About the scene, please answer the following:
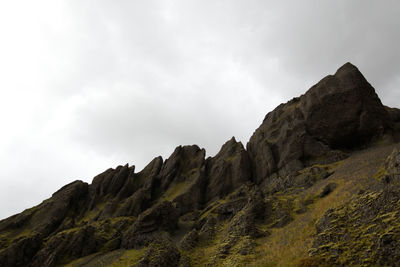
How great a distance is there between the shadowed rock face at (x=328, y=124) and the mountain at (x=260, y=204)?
32cm

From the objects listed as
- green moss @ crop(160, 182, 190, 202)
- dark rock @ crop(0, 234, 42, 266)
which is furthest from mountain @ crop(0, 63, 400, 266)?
green moss @ crop(160, 182, 190, 202)

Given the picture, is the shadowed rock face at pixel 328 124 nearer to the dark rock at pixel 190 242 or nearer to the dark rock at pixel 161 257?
the dark rock at pixel 190 242

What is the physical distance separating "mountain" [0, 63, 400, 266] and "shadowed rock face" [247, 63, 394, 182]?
1.06 ft

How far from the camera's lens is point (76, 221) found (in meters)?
82.5

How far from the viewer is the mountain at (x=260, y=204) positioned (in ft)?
87.2

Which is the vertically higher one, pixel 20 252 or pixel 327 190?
pixel 327 190

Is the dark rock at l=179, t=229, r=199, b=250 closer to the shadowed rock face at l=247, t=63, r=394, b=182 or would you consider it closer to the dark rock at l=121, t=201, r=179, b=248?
the dark rock at l=121, t=201, r=179, b=248

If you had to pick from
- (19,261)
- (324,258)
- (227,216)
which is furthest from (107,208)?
(324,258)

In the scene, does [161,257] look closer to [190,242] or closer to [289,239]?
[190,242]

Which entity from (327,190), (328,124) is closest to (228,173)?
(328,124)

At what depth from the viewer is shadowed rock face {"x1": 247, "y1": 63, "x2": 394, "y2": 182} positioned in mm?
75125

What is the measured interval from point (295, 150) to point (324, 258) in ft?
191

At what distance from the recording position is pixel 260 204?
48438 millimetres

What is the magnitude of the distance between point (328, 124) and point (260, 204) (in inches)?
1762
